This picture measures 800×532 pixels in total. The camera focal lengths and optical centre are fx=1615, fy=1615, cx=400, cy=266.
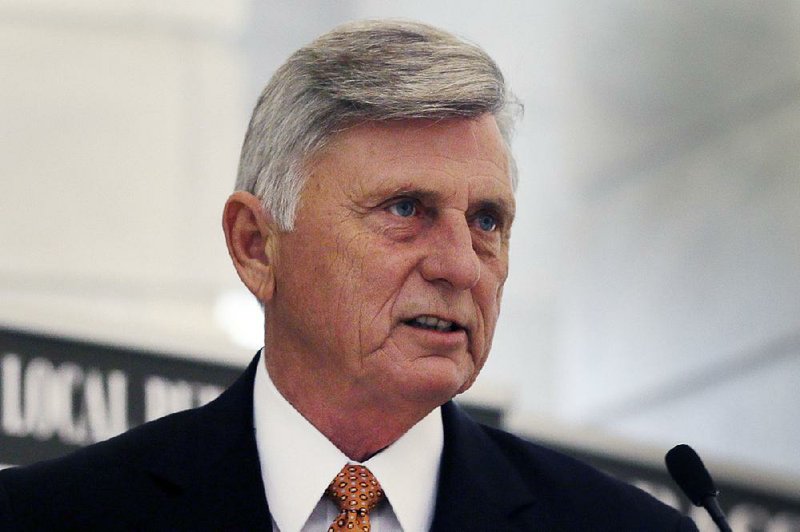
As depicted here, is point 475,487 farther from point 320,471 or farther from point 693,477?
point 693,477

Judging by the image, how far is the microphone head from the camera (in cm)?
291

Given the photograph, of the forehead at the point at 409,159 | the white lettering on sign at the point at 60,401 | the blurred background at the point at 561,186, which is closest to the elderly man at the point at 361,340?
the forehead at the point at 409,159

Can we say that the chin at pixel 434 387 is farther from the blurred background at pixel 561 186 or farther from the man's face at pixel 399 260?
the blurred background at pixel 561 186

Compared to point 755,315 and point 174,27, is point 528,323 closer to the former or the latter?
point 755,315

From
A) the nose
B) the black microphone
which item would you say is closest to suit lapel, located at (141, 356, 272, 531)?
the nose

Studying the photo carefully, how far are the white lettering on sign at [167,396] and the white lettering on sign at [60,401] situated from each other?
0.08 meters

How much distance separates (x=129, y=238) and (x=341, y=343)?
4.33m

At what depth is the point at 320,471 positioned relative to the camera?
118 inches

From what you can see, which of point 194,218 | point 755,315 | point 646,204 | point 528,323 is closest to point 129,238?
point 194,218

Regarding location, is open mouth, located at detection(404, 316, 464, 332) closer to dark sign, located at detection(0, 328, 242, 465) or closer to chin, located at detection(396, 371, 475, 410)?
chin, located at detection(396, 371, 475, 410)

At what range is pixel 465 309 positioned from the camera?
9.62ft

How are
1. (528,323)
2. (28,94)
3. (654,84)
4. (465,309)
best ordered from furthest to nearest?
(654,84)
(528,323)
(28,94)
(465,309)

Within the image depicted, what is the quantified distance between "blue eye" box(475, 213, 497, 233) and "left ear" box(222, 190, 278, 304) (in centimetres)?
40

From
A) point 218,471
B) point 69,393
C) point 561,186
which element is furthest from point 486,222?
point 561,186
